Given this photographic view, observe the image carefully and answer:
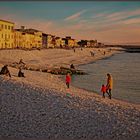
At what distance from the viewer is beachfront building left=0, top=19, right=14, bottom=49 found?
88000mm

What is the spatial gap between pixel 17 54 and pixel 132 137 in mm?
47649

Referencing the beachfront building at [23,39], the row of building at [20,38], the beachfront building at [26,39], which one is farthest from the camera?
the beachfront building at [26,39]

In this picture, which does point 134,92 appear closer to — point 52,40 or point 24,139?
point 24,139

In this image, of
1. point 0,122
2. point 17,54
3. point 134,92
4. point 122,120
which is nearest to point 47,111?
point 0,122

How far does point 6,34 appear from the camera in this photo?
92.0 metres

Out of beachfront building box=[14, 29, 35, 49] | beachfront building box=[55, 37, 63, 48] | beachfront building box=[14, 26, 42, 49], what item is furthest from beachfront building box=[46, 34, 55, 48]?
beachfront building box=[14, 29, 35, 49]

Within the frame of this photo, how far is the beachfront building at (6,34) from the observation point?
289ft

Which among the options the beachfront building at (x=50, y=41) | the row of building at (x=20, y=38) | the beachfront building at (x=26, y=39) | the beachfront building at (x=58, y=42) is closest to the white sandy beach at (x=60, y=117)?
the row of building at (x=20, y=38)

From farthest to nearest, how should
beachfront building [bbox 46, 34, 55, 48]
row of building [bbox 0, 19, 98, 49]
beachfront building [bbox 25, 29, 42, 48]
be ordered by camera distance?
beachfront building [bbox 46, 34, 55, 48], beachfront building [bbox 25, 29, 42, 48], row of building [bbox 0, 19, 98, 49]

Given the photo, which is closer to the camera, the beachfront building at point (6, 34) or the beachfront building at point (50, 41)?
the beachfront building at point (6, 34)

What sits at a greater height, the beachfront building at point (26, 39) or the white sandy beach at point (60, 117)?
the beachfront building at point (26, 39)

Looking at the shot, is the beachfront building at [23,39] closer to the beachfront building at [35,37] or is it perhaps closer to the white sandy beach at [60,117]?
the beachfront building at [35,37]

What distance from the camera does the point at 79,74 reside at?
3881cm

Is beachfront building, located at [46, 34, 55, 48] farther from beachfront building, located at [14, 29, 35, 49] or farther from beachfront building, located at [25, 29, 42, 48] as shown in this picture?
beachfront building, located at [14, 29, 35, 49]
